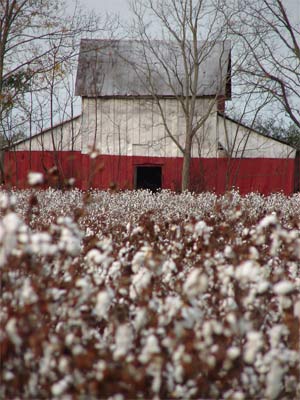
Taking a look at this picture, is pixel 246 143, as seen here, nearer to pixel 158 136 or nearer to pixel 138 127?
pixel 158 136

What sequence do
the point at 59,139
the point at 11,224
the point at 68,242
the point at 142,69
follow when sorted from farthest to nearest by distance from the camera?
the point at 59,139, the point at 142,69, the point at 68,242, the point at 11,224

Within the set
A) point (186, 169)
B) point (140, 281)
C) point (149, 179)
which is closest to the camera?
point (140, 281)

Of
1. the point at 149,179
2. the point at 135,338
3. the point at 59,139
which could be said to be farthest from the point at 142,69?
the point at 135,338

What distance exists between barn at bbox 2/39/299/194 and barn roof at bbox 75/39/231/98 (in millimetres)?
44

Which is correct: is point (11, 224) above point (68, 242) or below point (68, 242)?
above

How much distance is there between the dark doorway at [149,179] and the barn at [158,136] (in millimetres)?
713

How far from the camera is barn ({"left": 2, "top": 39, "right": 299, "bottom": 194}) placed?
2261 cm

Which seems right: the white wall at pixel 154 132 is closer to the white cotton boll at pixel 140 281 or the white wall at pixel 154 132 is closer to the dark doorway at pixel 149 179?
the dark doorway at pixel 149 179

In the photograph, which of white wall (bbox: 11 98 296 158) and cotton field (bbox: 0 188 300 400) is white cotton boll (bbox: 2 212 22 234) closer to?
cotton field (bbox: 0 188 300 400)

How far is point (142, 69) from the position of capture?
2394 cm

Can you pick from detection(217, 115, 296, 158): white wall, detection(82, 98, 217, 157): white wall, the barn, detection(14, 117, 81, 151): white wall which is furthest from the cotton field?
detection(14, 117, 81, 151): white wall

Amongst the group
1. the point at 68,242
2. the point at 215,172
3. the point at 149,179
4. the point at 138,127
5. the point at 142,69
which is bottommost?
the point at 68,242

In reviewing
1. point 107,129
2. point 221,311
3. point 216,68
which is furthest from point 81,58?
point 221,311

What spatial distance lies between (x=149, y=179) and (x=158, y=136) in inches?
129
